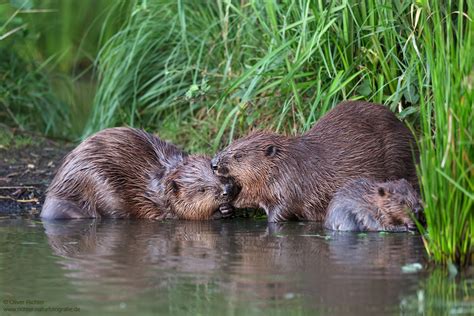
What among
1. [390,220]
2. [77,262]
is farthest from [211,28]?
[77,262]

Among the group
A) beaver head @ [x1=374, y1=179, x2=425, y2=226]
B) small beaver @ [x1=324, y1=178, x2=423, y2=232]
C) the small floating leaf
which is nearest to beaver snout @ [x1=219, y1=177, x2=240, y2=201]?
small beaver @ [x1=324, y1=178, x2=423, y2=232]

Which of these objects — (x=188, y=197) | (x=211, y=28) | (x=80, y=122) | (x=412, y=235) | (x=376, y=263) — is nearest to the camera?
(x=376, y=263)

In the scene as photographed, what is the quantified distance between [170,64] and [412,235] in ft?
11.9

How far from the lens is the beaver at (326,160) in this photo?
6668mm

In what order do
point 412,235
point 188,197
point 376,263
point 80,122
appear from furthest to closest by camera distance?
point 80,122
point 188,197
point 412,235
point 376,263

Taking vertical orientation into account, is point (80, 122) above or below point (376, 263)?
above

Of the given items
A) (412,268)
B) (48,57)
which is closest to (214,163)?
(412,268)

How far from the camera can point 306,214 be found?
6695 millimetres

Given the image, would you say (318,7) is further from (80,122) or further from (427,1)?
(80,122)

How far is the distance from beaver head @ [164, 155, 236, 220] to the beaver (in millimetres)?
175

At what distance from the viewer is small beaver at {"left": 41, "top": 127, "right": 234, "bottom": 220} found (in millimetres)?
6868

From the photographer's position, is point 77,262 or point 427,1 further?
point 427,1

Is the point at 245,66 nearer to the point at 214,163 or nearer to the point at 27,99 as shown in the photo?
the point at 214,163

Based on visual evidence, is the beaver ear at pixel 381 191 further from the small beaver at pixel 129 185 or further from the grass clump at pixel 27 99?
the grass clump at pixel 27 99
